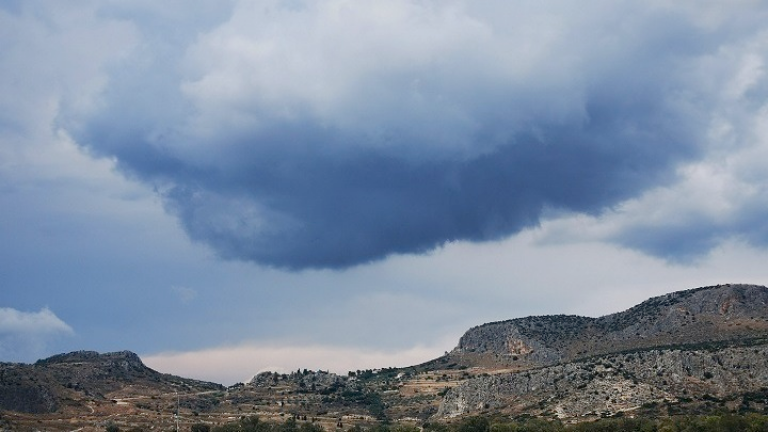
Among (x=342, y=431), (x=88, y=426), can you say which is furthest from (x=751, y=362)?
(x=88, y=426)

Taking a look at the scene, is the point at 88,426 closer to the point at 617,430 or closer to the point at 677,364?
the point at 617,430

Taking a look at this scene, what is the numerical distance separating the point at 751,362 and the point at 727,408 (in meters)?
22.8

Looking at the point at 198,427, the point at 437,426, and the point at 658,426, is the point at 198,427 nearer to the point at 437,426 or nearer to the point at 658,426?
the point at 437,426

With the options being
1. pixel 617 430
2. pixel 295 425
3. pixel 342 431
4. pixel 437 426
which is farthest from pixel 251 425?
pixel 617 430

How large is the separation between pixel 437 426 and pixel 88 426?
82817mm

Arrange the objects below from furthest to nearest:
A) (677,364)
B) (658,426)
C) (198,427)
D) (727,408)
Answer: (677,364)
(198,427)
(727,408)
(658,426)

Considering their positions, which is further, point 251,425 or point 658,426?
point 251,425

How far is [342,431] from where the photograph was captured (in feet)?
630

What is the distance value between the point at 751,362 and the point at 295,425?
347 feet

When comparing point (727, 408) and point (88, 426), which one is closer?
point (727, 408)

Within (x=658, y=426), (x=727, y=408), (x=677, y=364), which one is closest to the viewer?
(x=658, y=426)

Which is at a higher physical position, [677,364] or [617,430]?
[677,364]

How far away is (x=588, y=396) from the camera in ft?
639

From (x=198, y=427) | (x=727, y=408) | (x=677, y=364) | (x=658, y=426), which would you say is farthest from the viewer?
(x=677, y=364)
